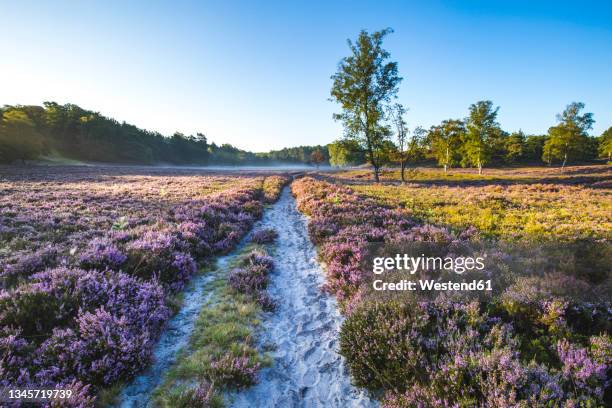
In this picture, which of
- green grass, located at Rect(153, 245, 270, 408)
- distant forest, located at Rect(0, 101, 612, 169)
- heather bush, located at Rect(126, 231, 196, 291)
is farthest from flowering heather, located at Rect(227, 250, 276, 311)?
distant forest, located at Rect(0, 101, 612, 169)

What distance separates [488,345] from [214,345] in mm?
4364

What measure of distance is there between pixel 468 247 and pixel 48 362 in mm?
9184

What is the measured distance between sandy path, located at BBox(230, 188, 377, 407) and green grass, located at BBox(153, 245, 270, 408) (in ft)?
1.03

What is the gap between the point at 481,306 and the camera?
4551mm

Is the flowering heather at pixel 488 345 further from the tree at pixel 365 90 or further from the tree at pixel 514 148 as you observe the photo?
the tree at pixel 514 148

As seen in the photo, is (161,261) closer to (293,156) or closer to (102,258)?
(102,258)

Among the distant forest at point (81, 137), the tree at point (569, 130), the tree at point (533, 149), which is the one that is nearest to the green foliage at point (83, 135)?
the distant forest at point (81, 137)

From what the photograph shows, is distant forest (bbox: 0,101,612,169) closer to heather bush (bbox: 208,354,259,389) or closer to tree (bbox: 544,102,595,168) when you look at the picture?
tree (bbox: 544,102,595,168)

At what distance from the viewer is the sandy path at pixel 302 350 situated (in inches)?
150

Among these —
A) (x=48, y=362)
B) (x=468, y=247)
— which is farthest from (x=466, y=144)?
(x=48, y=362)

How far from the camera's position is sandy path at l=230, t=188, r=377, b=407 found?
380 cm

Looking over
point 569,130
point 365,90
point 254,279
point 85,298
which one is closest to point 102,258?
point 85,298

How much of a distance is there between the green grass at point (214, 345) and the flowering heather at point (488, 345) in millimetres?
1947

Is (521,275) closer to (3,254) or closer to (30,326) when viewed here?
(30,326)
